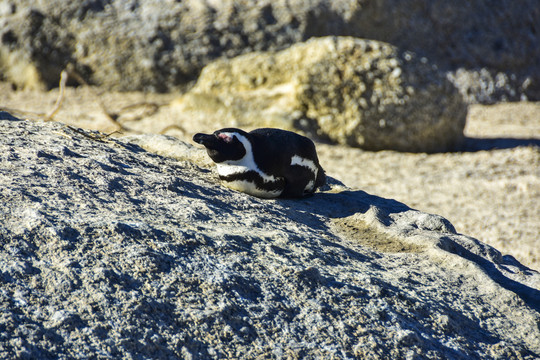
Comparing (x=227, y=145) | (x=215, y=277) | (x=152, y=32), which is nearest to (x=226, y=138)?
(x=227, y=145)

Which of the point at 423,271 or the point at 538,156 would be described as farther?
the point at 538,156

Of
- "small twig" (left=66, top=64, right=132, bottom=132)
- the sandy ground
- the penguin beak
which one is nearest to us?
the penguin beak

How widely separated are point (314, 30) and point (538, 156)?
2.90m

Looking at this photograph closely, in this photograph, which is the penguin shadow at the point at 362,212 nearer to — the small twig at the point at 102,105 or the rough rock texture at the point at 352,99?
the small twig at the point at 102,105

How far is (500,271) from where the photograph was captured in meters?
2.62

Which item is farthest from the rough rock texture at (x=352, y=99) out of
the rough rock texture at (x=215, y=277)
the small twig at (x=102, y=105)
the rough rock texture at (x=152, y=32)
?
the rough rock texture at (x=215, y=277)

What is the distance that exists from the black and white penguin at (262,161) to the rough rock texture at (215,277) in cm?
10

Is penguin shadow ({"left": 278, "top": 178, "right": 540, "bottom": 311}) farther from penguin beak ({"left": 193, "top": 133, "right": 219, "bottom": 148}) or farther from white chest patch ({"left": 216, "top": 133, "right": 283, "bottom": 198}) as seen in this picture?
penguin beak ({"left": 193, "top": 133, "right": 219, "bottom": 148})

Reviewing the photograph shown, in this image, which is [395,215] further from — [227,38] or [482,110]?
[482,110]

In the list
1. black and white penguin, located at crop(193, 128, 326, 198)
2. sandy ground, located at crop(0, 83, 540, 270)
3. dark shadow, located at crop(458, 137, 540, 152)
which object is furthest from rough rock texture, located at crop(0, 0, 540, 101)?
black and white penguin, located at crop(193, 128, 326, 198)

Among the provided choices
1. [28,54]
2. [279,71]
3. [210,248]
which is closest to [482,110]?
[279,71]

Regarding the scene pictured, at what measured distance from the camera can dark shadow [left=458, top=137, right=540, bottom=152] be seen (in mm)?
6387

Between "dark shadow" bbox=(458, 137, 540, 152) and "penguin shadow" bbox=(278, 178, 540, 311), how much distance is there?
11.1 ft

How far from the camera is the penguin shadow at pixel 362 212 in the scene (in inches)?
97.2
